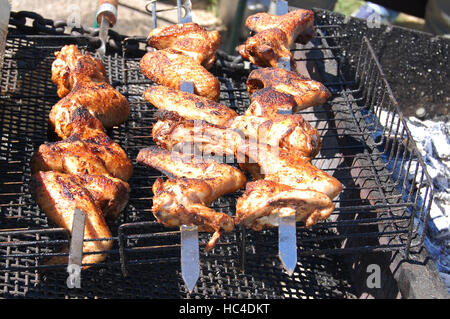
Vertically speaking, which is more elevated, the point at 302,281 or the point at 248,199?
the point at 248,199

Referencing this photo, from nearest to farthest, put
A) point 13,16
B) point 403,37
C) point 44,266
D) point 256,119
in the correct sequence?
point 44,266 → point 256,119 → point 13,16 → point 403,37

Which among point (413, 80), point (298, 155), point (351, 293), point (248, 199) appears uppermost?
point (413, 80)

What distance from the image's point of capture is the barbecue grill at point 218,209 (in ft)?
9.32

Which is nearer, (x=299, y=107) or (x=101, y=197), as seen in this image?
(x=101, y=197)

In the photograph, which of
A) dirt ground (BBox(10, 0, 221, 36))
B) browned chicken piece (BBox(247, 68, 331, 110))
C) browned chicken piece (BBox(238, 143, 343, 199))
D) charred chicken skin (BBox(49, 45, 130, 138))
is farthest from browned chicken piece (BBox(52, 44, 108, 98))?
dirt ground (BBox(10, 0, 221, 36))

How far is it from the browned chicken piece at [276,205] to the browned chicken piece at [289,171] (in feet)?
0.33

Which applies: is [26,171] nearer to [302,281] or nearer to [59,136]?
[59,136]

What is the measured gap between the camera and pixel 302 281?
3.32 meters

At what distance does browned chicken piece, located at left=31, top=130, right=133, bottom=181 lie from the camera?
9.69ft

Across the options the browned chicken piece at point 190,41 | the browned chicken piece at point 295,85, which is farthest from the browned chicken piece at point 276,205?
the browned chicken piece at point 190,41

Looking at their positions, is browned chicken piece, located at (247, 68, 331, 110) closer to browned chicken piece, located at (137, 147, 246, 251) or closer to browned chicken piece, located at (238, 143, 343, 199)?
browned chicken piece, located at (238, 143, 343, 199)
